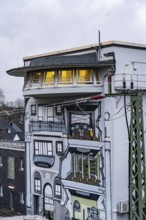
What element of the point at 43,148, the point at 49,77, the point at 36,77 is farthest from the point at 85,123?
the point at 43,148

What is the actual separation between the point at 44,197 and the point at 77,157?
4090 mm

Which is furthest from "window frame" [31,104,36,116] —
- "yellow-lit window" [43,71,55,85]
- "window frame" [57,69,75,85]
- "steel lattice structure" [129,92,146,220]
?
"steel lattice structure" [129,92,146,220]

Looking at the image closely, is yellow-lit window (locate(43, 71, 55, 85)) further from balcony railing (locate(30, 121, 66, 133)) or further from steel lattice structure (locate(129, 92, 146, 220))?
steel lattice structure (locate(129, 92, 146, 220))

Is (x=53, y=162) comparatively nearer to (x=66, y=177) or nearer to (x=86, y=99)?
(x=66, y=177)

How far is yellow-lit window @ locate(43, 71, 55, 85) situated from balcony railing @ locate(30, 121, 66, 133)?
2.83 meters

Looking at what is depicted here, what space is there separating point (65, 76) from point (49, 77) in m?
1.01

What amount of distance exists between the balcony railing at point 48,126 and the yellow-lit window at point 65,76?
10.1ft

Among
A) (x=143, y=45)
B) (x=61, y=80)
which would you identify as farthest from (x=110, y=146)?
(x=143, y=45)

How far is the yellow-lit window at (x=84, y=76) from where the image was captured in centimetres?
2064

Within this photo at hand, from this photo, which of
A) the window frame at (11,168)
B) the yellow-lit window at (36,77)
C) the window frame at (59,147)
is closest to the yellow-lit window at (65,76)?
the yellow-lit window at (36,77)

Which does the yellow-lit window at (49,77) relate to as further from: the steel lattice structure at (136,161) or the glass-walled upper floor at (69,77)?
the steel lattice structure at (136,161)

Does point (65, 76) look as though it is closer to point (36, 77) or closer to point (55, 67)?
point (55, 67)

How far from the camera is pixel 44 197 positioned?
966 inches

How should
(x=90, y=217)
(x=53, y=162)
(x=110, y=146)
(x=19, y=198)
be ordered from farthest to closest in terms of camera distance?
1. (x=19, y=198)
2. (x=53, y=162)
3. (x=90, y=217)
4. (x=110, y=146)
